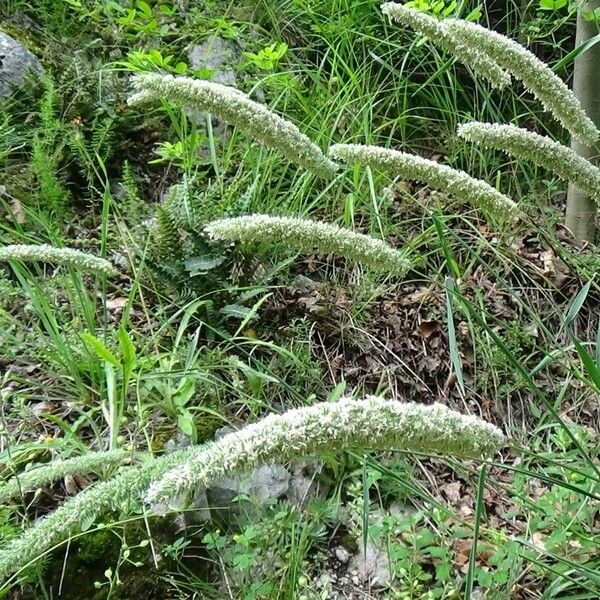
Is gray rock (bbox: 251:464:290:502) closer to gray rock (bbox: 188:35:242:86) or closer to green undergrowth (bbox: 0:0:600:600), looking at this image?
green undergrowth (bbox: 0:0:600:600)

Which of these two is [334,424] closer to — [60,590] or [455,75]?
[60,590]

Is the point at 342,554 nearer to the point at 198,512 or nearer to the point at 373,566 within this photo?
the point at 373,566

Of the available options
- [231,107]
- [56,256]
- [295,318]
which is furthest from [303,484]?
[231,107]

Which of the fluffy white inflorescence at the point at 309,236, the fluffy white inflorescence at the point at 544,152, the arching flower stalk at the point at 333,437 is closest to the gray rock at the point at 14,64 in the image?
the fluffy white inflorescence at the point at 309,236

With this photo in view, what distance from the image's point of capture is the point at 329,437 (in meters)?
0.92

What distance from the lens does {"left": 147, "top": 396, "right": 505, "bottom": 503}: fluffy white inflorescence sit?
0.90 meters

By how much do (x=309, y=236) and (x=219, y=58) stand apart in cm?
230

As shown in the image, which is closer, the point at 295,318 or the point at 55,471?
the point at 55,471

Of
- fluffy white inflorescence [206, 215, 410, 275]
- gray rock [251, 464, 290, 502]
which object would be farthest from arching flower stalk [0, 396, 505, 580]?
gray rock [251, 464, 290, 502]

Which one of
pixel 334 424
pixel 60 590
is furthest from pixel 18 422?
pixel 334 424

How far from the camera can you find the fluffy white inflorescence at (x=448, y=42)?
1.64 m

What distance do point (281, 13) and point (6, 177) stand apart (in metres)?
1.80

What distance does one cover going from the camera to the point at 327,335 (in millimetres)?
2443

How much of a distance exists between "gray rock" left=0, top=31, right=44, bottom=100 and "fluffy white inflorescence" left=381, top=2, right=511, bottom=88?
7.33 feet
